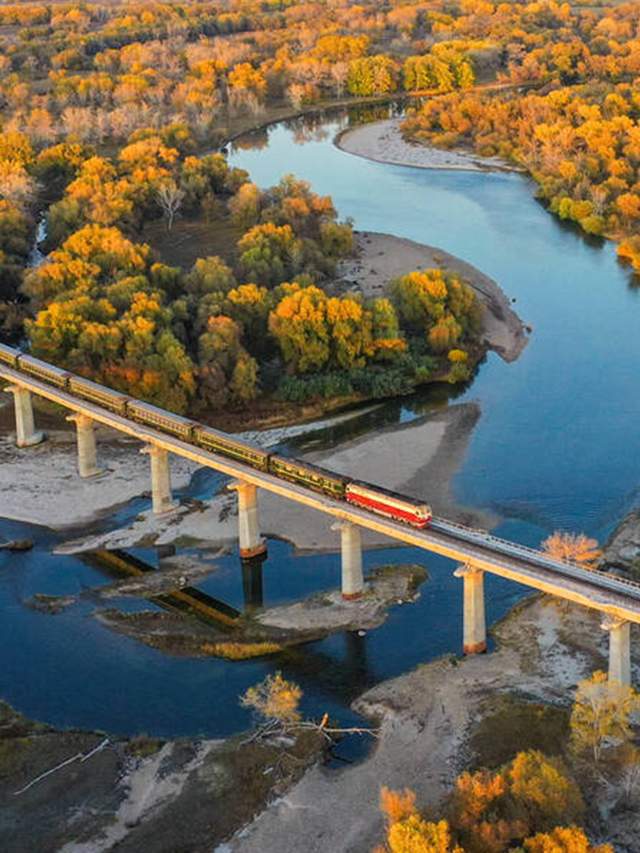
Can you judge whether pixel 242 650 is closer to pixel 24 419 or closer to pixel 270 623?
pixel 270 623

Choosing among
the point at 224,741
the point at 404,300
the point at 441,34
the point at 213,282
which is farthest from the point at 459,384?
the point at 441,34

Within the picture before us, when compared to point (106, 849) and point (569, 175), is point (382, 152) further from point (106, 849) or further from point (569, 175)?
point (106, 849)

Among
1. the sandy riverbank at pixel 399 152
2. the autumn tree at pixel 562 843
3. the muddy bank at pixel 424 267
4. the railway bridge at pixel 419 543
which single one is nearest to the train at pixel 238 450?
the railway bridge at pixel 419 543

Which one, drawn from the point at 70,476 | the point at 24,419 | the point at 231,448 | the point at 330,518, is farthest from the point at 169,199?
the point at 330,518

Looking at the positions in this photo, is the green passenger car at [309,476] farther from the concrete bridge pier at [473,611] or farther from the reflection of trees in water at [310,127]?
the reflection of trees in water at [310,127]

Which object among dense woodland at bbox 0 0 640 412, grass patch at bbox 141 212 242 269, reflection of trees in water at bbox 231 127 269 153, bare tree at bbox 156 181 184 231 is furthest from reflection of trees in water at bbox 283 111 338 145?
bare tree at bbox 156 181 184 231

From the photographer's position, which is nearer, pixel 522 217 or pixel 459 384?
pixel 459 384

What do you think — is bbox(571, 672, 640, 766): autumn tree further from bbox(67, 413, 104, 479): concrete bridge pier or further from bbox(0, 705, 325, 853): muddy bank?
bbox(67, 413, 104, 479): concrete bridge pier
